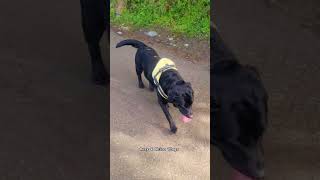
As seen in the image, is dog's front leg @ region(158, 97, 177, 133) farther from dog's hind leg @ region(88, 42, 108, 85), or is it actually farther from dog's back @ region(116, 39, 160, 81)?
dog's hind leg @ region(88, 42, 108, 85)

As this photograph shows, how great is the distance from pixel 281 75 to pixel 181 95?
0.45 m

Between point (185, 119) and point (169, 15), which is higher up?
point (169, 15)

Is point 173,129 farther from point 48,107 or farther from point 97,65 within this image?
point 48,107

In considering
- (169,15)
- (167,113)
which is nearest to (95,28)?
(169,15)

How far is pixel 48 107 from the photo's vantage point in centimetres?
157

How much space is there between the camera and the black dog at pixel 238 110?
1442 mm

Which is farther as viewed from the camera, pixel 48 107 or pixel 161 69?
pixel 48 107

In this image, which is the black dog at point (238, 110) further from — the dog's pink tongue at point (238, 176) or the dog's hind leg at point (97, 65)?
the dog's hind leg at point (97, 65)

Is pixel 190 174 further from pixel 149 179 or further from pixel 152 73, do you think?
pixel 152 73

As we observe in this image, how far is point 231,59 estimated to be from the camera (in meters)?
1.46

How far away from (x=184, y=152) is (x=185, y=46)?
1.46ft

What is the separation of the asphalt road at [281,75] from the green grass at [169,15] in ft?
0.24

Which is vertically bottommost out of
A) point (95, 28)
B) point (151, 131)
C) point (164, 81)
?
point (151, 131)

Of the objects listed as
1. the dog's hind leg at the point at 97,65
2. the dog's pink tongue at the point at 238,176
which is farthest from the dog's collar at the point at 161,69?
the dog's pink tongue at the point at 238,176
